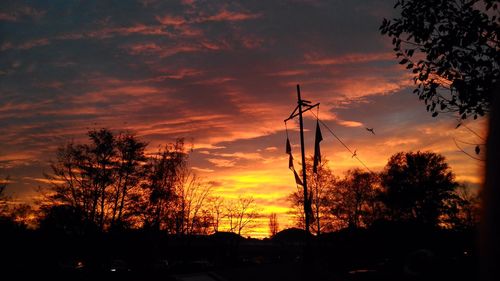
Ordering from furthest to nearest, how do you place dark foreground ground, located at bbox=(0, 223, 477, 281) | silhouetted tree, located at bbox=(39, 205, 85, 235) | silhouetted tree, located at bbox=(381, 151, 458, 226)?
1. silhouetted tree, located at bbox=(381, 151, 458, 226)
2. silhouetted tree, located at bbox=(39, 205, 85, 235)
3. dark foreground ground, located at bbox=(0, 223, 477, 281)

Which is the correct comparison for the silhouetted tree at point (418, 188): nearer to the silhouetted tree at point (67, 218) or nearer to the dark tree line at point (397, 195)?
the dark tree line at point (397, 195)

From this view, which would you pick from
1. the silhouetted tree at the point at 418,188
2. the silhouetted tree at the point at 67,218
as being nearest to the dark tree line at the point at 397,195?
the silhouetted tree at the point at 418,188

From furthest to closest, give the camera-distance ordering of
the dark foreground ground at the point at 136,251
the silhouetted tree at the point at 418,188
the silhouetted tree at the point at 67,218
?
1. the silhouetted tree at the point at 418,188
2. the silhouetted tree at the point at 67,218
3. the dark foreground ground at the point at 136,251

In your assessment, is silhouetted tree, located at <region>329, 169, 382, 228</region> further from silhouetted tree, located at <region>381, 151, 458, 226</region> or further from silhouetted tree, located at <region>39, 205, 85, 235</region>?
silhouetted tree, located at <region>39, 205, 85, 235</region>

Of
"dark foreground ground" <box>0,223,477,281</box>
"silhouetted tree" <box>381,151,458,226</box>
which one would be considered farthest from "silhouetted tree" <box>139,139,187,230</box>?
"silhouetted tree" <box>381,151,458,226</box>

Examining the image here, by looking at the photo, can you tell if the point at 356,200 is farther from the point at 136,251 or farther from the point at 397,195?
the point at 136,251

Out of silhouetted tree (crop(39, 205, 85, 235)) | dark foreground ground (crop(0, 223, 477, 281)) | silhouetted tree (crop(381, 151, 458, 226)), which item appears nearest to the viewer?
dark foreground ground (crop(0, 223, 477, 281))

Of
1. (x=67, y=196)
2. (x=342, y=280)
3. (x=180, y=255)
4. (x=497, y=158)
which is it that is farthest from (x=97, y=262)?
(x=497, y=158)

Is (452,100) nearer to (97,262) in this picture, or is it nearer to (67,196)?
(67,196)

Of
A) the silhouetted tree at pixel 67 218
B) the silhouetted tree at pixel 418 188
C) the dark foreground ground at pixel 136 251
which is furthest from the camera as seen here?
the silhouetted tree at pixel 418 188

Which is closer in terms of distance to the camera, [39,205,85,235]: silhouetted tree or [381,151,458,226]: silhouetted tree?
[39,205,85,235]: silhouetted tree

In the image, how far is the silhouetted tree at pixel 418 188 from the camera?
54312 millimetres

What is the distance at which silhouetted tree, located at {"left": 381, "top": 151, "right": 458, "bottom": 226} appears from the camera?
54312 mm

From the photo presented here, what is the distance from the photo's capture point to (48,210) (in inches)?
1524
